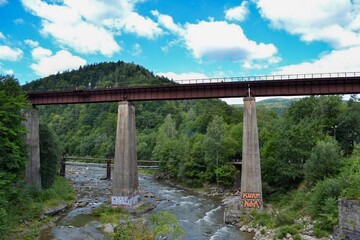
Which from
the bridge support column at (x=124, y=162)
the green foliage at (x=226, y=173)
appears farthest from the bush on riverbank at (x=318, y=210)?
the green foliage at (x=226, y=173)

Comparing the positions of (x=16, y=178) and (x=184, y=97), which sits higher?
(x=184, y=97)

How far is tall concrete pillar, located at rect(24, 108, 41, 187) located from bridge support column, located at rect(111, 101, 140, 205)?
1183cm

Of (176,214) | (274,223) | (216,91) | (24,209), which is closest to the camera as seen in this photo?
(274,223)

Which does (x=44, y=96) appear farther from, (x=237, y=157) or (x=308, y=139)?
(x=308, y=139)

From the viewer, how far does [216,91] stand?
39375mm

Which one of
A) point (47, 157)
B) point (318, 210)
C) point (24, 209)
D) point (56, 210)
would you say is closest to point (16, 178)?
point (24, 209)

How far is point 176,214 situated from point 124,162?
9184 millimetres

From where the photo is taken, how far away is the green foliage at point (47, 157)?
46.0m

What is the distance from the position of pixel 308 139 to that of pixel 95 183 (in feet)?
133

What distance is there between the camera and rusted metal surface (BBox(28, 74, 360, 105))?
35562 millimetres

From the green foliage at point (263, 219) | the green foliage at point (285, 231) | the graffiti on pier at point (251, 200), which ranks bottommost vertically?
the green foliage at point (263, 219)

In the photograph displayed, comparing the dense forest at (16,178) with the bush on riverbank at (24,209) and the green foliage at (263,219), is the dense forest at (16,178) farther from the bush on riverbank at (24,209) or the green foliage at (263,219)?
the green foliage at (263,219)

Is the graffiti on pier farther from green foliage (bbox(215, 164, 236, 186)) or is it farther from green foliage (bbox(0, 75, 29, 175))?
green foliage (bbox(0, 75, 29, 175))

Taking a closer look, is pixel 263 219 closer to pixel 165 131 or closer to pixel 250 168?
pixel 250 168
